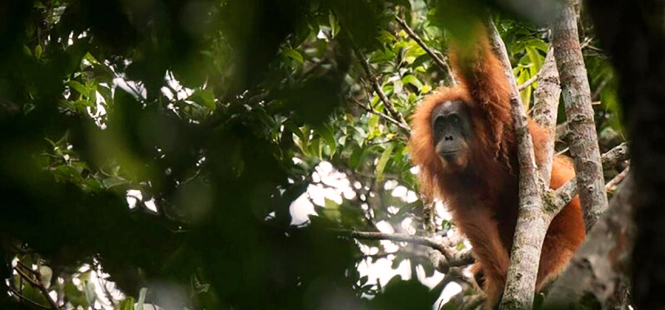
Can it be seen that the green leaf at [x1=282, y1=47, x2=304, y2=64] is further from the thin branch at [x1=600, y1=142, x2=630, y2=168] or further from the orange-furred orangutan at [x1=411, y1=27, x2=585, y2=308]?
the orange-furred orangutan at [x1=411, y1=27, x2=585, y2=308]

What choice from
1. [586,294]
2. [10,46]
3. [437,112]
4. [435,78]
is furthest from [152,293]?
[435,78]

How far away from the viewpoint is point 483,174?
634 cm

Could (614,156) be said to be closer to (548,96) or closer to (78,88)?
(548,96)

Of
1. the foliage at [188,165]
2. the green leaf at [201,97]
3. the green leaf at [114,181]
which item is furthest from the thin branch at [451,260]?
the foliage at [188,165]

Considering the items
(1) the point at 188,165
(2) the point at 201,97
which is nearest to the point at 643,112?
(1) the point at 188,165

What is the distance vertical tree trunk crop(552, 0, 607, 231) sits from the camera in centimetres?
441

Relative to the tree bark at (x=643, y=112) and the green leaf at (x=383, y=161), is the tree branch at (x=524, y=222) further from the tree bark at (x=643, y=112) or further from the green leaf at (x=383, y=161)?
the tree bark at (x=643, y=112)

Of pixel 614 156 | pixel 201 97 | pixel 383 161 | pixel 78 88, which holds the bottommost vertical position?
pixel 614 156

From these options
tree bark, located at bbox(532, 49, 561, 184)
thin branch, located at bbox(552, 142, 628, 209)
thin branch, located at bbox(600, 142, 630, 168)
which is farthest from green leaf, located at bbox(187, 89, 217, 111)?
tree bark, located at bbox(532, 49, 561, 184)

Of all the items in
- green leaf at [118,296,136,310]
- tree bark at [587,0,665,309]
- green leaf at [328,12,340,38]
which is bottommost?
green leaf at [118,296,136,310]

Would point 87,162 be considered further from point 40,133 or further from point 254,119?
point 254,119

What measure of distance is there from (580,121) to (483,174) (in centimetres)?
167

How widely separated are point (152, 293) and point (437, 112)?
5438 mm

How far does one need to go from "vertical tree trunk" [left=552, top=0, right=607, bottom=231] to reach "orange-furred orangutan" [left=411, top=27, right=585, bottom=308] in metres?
1.08
